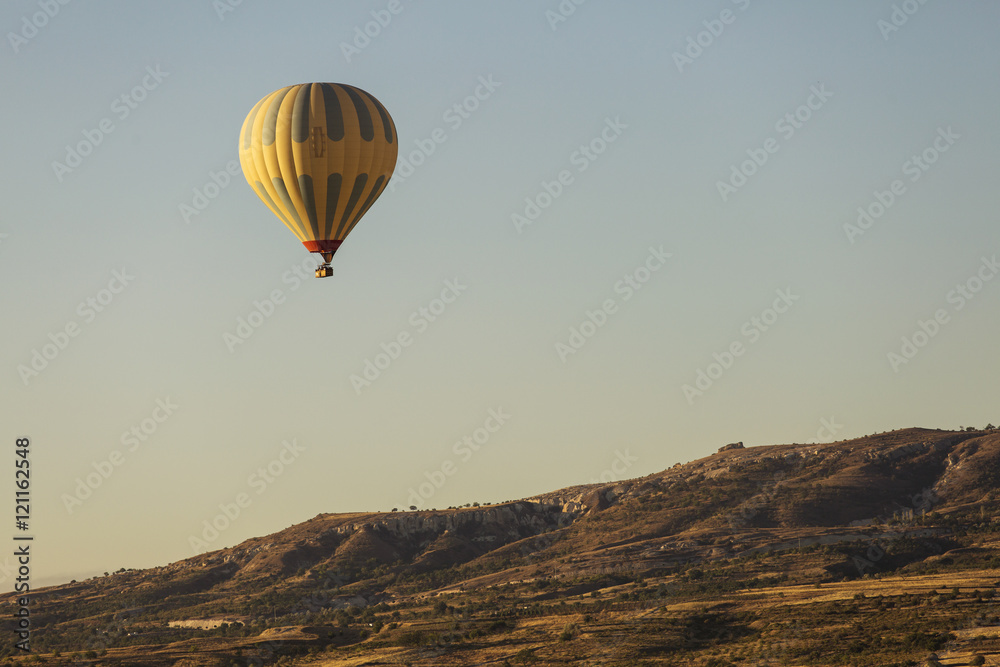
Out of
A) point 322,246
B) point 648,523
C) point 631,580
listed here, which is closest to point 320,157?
point 322,246

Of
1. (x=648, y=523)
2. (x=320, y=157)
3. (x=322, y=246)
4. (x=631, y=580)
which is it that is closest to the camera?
(x=320, y=157)

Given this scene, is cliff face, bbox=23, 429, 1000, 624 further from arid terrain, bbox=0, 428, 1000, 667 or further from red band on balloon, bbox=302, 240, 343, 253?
red band on balloon, bbox=302, 240, 343, 253

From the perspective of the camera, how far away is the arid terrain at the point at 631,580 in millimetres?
66562

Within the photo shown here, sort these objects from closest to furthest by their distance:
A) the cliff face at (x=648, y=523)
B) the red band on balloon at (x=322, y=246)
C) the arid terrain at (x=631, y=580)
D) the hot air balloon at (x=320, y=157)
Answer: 1. the hot air balloon at (x=320, y=157)
2. the red band on balloon at (x=322, y=246)
3. the arid terrain at (x=631, y=580)
4. the cliff face at (x=648, y=523)

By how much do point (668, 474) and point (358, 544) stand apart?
34490 mm

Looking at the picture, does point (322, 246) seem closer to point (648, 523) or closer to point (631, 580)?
point (631, 580)

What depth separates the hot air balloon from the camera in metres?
60.7

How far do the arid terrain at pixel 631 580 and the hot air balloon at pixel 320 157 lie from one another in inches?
939

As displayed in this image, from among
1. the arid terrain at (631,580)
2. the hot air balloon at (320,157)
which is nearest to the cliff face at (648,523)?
the arid terrain at (631,580)

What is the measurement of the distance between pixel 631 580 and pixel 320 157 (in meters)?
49.4

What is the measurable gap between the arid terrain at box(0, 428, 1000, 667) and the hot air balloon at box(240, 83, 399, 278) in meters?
23.9

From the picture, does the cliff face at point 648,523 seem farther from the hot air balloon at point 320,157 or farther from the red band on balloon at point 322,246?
Answer: the hot air balloon at point 320,157

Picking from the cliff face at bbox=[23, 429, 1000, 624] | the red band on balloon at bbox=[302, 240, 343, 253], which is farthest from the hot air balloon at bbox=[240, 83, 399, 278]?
the cliff face at bbox=[23, 429, 1000, 624]

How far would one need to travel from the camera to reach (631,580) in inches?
3839
